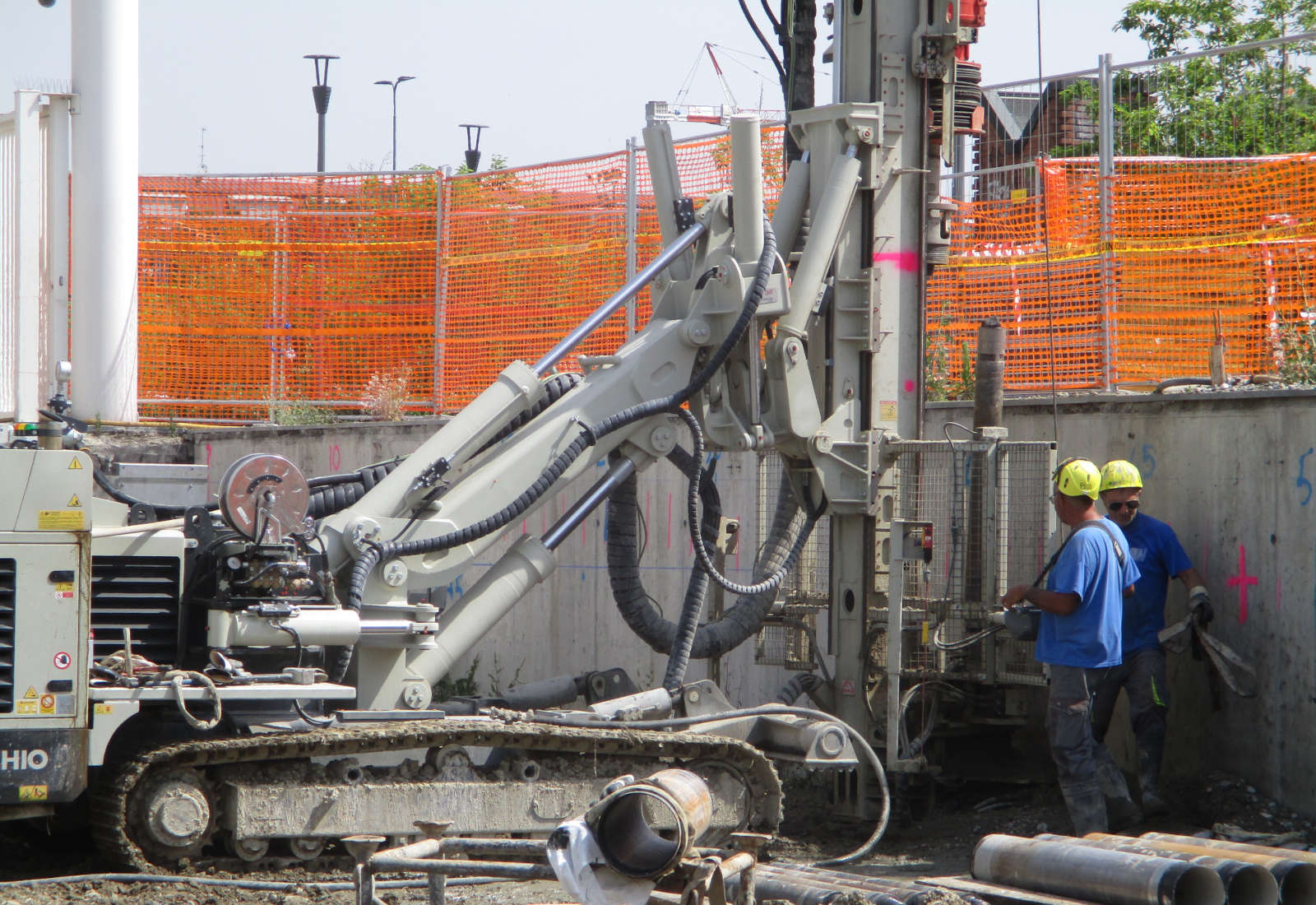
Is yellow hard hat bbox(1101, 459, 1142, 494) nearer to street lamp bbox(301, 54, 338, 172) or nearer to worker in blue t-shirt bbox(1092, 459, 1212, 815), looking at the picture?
worker in blue t-shirt bbox(1092, 459, 1212, 815)

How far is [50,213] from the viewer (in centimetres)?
1602

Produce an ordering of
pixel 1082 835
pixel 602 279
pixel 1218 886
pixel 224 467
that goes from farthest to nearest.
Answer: pixel 224 467
pixel 602 279
pixel 1082 835
pixel 1218 886

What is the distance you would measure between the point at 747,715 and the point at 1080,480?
204 centimetres

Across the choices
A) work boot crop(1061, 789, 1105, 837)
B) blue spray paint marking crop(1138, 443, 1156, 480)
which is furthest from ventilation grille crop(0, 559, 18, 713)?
blue spray paint marking crop(1138, 443, 1156, 480)

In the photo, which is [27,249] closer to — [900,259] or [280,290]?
[280,290]

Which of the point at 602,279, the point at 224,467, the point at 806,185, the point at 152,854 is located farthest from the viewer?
the point at 224,467

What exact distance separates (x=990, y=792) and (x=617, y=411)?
3139 mm

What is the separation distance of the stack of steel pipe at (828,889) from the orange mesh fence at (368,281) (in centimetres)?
634

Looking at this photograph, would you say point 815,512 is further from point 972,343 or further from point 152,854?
point 152,854

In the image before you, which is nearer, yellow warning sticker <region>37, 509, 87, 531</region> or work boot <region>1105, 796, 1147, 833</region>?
A: yellow warning sticker <region>37, 509, 87, 531</region>

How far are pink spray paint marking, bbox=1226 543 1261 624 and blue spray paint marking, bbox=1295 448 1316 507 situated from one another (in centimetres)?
51

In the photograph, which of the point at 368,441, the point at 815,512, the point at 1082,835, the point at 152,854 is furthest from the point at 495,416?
the point at 368,441

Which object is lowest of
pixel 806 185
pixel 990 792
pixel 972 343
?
pixel 990 792

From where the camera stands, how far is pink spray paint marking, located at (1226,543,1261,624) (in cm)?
855
